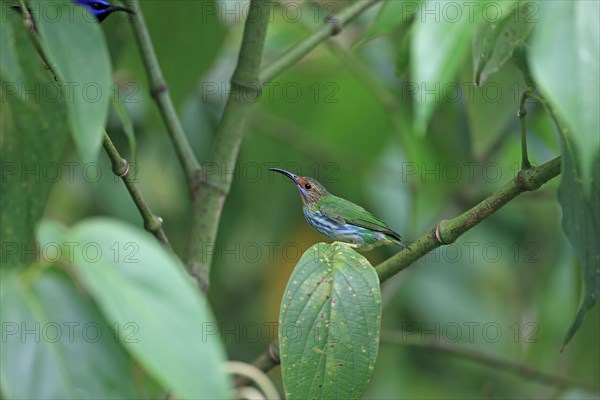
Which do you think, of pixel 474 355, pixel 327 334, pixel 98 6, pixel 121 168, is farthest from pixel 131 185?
pixel 474 355

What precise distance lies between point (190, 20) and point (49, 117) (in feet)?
2.83

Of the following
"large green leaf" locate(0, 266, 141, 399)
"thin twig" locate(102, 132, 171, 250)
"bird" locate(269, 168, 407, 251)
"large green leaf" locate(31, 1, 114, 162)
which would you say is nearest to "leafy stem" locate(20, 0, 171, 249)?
"thin twig" locate(102, 132, 171, 250)

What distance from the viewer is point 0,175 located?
1999mm

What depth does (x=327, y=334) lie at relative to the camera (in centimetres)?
158

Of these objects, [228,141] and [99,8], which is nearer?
[228,141]

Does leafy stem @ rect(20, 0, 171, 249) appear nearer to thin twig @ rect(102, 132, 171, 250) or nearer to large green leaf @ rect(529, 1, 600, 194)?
thin twig @ rect(102, 132, 171, 250)

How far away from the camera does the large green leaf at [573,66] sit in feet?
3.20

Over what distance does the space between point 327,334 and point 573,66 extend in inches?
29.0

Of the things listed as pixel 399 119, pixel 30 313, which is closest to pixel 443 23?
pixel 30 313

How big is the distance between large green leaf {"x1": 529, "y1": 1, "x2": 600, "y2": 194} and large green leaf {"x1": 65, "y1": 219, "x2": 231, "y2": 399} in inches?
17.8

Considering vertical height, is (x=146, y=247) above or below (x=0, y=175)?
above

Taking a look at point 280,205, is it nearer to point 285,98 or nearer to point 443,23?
point 285,98

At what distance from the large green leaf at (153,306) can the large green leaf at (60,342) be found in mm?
106

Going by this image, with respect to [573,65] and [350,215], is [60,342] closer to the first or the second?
[573,65]
